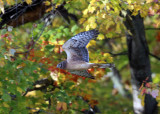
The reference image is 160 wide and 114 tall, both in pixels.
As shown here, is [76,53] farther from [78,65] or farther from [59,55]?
[59,55]

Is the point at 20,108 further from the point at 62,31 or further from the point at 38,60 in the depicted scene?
the point at 62,31

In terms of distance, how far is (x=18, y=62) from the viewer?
564 centimetres

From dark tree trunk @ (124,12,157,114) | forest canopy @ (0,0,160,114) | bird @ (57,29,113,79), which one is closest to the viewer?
bird @ (57,29,113,79)

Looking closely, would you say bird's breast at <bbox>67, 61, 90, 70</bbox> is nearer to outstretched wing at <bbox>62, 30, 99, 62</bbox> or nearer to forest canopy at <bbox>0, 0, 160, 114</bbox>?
outstretched wing at <bbox>62, 30, 99, 62</bbox>

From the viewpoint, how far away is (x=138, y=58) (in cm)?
759

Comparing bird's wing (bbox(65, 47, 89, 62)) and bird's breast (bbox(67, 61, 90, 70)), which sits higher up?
bird's wing (bbox(65, 47, 89, 62))

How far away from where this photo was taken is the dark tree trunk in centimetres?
722

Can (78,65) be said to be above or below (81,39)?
below

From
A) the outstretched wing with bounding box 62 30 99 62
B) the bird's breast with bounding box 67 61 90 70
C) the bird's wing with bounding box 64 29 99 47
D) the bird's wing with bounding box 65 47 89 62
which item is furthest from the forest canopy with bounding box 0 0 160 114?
the bird's breast with bounding box 67 61 90 70

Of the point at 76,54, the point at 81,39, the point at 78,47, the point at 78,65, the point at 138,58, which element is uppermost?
the point at 81,39

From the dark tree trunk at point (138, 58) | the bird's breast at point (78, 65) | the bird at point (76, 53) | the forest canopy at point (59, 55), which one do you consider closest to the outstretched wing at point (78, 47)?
the bird at point (76, 53)

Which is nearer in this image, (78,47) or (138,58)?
(78,47)

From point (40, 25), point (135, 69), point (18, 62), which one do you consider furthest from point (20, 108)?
point (135, 69)

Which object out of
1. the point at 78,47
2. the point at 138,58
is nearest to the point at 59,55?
the point at 78,47
